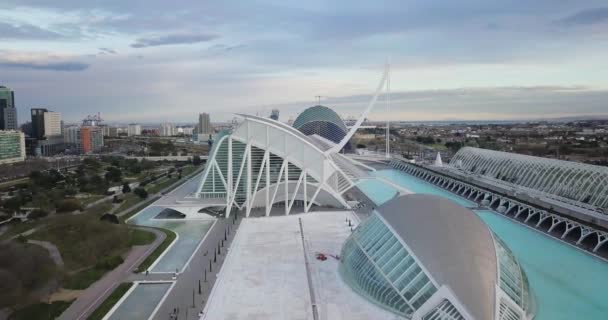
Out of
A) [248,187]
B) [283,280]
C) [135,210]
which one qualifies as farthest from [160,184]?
[283,280]

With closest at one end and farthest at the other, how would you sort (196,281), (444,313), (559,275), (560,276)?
1. (444,313)
2. (196,281)
3. (560,276)
4. (559,275)

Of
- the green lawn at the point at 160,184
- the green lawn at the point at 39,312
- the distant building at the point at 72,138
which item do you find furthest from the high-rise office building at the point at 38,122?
the green lawn at the point at 39,312

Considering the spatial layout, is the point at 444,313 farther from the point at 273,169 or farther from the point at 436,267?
the point at 273,169

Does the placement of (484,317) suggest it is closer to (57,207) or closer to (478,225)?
(478,225)

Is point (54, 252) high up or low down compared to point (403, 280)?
down

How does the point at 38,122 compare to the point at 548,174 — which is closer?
the point at 548,174

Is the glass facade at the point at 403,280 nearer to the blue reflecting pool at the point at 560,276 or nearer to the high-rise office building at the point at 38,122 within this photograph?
the blue reflecting pool at the point at 560,276

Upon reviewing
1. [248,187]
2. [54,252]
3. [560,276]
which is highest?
[248,187]
